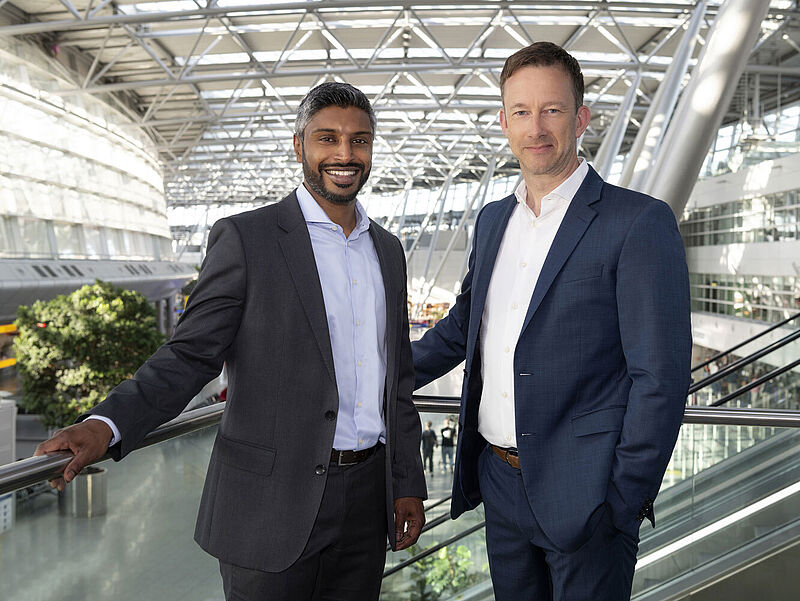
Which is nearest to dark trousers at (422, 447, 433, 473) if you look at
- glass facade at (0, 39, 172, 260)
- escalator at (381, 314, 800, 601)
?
escalator at (381, 314, 800, 601)

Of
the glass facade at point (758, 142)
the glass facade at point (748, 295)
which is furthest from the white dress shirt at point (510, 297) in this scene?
the glass facade at point (758, 142)

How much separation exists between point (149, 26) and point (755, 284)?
25.1 metres

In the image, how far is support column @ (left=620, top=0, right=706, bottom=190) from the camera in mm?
15633

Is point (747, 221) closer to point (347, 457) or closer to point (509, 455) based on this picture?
point (509, 455)

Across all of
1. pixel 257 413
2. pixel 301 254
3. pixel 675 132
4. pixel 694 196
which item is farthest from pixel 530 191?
pixel 694 196

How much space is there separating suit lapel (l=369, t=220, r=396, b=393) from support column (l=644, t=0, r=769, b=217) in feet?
17.8

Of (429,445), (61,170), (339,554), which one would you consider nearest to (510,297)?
(339,554)

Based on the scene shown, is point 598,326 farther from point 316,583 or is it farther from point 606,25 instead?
point 606,25

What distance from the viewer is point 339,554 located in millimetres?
2322

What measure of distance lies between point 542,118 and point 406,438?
117 centimetres

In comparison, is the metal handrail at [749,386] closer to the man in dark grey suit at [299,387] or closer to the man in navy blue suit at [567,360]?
the man in navy blue suit at [567,360]

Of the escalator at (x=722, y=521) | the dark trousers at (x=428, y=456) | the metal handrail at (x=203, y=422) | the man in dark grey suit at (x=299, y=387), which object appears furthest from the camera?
the dark trousers at (x=428, y=456)

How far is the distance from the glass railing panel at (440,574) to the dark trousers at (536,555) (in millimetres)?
1283

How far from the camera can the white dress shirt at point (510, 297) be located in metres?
2.41
